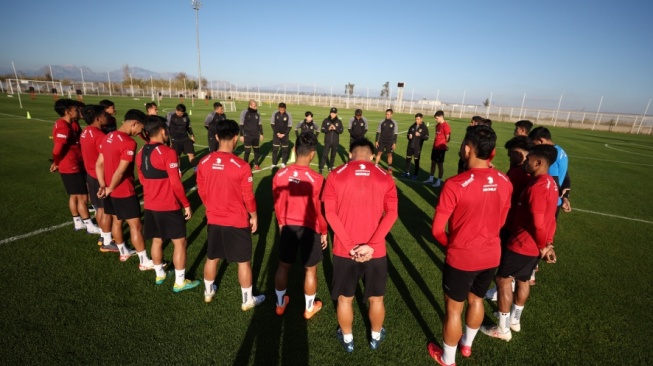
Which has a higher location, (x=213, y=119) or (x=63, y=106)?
(x=63, y=106)

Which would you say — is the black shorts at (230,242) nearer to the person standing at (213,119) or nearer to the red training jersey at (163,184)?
the red training jersey at (163,184)

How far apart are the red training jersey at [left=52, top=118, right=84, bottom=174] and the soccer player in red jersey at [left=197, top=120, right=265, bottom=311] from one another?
3771 mm

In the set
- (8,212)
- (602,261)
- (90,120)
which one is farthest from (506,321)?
(8,212)

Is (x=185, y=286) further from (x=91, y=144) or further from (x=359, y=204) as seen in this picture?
(x=359, y=204)

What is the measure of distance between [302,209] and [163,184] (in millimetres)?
2007

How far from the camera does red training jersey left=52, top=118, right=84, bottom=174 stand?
5.43 m

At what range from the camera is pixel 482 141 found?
2.71 m

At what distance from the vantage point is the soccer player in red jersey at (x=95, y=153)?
5059 millimetres

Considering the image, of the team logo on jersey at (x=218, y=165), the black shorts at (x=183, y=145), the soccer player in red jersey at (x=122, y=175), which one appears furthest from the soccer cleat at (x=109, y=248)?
the black shorts at (x=183, y=145)

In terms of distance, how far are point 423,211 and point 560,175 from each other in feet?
11.3

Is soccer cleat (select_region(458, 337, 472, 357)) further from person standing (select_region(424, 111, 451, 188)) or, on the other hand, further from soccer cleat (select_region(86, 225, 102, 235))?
person standing (select_region(424, 111, 451, 188))

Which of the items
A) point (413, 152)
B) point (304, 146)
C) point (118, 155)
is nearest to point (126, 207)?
point (118, 155)

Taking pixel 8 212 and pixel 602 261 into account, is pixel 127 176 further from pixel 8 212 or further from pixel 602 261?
pixel 602 261

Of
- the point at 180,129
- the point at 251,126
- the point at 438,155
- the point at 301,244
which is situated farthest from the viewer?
the point at 251,126
